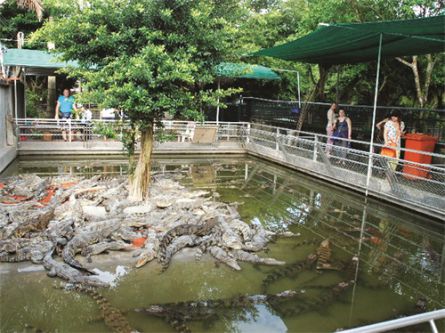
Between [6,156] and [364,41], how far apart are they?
8.92 m

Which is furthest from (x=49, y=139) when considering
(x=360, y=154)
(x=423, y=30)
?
(x=423, y=30)

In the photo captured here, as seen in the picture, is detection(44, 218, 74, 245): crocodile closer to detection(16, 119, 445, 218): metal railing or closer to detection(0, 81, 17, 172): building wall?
detection(16, 119, 445, 218): metal railing

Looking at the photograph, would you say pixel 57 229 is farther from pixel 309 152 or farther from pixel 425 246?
pixel 309 152

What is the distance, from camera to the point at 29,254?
5559mm

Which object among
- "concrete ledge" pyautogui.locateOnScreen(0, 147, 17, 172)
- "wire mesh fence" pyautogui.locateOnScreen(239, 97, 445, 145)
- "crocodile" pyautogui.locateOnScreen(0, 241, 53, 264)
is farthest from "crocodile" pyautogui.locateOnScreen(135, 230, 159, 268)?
"wire mesh fence" pyautogui.locateOnScreen(239, 97, 445, 145)

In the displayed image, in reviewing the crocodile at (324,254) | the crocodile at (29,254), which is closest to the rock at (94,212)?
the crocodile at (29,254)

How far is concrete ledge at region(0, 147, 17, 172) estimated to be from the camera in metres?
10.5

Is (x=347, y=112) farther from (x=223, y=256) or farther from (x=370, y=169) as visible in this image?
(x=223, y=256)

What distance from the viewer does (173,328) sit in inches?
162

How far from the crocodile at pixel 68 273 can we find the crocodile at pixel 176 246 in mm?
862

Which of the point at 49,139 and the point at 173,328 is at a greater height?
the point at 49,139

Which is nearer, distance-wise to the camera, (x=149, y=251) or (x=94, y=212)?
(x=149, y=251)

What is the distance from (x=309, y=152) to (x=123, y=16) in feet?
20.9

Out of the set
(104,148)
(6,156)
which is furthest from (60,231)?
(104,148)
